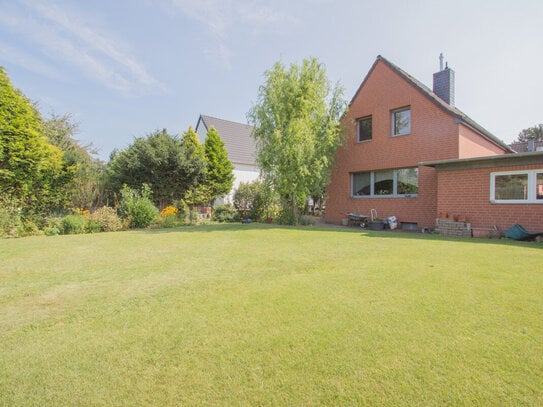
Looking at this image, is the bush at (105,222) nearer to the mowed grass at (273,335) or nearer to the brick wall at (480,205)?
the mowed grass at (273,335)

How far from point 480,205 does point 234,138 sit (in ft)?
65.7

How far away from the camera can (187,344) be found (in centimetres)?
242

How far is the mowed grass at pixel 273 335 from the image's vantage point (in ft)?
6.06

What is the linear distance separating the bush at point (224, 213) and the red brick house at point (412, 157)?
5731 mm

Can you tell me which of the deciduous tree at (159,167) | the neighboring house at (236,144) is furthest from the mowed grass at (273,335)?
the neighboring house at (236,144)

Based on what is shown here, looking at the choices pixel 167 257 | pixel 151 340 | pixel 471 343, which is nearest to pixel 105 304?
pixel 151 340

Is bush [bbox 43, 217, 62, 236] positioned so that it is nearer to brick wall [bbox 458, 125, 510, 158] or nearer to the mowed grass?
the mowed grass

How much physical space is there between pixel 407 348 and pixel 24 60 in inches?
606

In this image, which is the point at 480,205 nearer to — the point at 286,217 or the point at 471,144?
the point at 471,144

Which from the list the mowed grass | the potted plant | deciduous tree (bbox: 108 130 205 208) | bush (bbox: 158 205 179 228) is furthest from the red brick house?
bush (bbox: 158 205 179 228)

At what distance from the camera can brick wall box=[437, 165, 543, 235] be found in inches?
371

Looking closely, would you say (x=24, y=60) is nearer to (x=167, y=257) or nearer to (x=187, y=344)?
(x=167, y=257)

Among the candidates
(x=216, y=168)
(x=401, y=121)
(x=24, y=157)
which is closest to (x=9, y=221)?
(x=24, y=157)

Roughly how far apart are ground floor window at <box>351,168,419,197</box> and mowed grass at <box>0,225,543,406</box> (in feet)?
29.7
